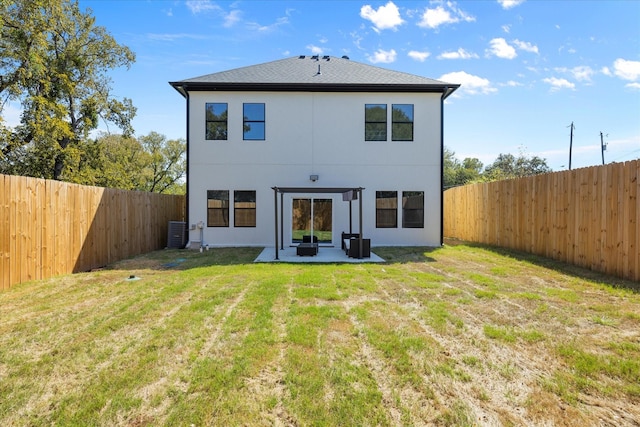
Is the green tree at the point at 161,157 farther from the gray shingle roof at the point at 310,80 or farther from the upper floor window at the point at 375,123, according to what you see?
the upper floor window at the point at 375,123

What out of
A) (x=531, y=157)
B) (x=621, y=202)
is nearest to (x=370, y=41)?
(x=621, y=202)

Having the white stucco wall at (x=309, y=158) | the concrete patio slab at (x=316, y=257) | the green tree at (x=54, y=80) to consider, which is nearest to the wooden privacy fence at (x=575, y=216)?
the white stucco wall at (x=309, y=158)

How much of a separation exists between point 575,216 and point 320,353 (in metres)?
7.78

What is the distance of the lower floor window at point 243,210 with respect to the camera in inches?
485

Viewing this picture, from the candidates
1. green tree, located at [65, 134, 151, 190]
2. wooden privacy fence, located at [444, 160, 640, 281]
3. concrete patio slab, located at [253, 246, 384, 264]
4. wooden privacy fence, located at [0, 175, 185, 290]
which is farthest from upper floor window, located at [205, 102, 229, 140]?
wooden privacy fence, located at [444, 160, 640, 281]

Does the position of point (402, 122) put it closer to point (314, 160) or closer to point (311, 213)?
point (314, 160)

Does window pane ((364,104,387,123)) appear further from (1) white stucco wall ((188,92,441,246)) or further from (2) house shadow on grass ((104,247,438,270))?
(2) house shadow on grass ((104,247,438,270))

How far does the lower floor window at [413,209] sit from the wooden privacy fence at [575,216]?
258cm

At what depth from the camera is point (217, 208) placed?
12352mm

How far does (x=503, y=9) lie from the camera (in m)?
10.7

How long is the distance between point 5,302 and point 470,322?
7008 millimetres

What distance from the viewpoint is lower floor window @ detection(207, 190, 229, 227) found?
1234 cm

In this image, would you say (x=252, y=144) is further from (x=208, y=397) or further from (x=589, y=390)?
(x=589, y=390)

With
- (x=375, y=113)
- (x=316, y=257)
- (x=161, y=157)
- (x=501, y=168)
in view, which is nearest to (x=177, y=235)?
(x=316, y=257)
